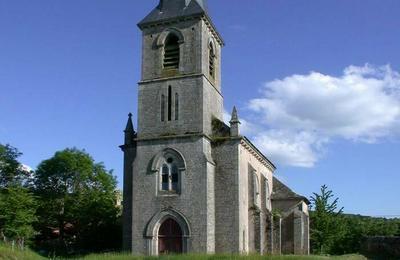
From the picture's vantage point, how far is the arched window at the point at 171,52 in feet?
124

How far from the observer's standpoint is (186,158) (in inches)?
1384

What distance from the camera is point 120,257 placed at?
30469 millimetres

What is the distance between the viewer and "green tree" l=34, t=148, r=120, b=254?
4669 centimetres

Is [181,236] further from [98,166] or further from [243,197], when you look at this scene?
[98,166]

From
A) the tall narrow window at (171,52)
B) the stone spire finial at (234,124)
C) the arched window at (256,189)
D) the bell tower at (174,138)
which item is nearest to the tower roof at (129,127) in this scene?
the bell tower at (174,138)

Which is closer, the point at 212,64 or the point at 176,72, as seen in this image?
the point at 176,72

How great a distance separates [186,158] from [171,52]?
7.84 meters

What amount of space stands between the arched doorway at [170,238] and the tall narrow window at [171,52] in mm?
10673

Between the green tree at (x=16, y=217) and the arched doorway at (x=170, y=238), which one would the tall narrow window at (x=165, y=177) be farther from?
the green tree at (x=16, y=217)

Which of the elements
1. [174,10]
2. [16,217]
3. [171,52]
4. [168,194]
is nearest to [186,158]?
[168,194]

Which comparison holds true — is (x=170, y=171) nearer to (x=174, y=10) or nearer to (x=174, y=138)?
(x=174, y=138)

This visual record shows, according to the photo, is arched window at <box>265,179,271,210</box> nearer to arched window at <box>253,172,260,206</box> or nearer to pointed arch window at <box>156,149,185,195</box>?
arched window at <box>253,172,260,206</box>

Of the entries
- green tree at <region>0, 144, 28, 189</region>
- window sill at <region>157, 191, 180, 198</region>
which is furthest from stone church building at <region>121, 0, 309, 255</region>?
green tree at <region>0, 144, 28, 189</region>

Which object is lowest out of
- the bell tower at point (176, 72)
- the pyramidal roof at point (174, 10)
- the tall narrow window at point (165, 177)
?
the tall narrow window at point (165, 177)
